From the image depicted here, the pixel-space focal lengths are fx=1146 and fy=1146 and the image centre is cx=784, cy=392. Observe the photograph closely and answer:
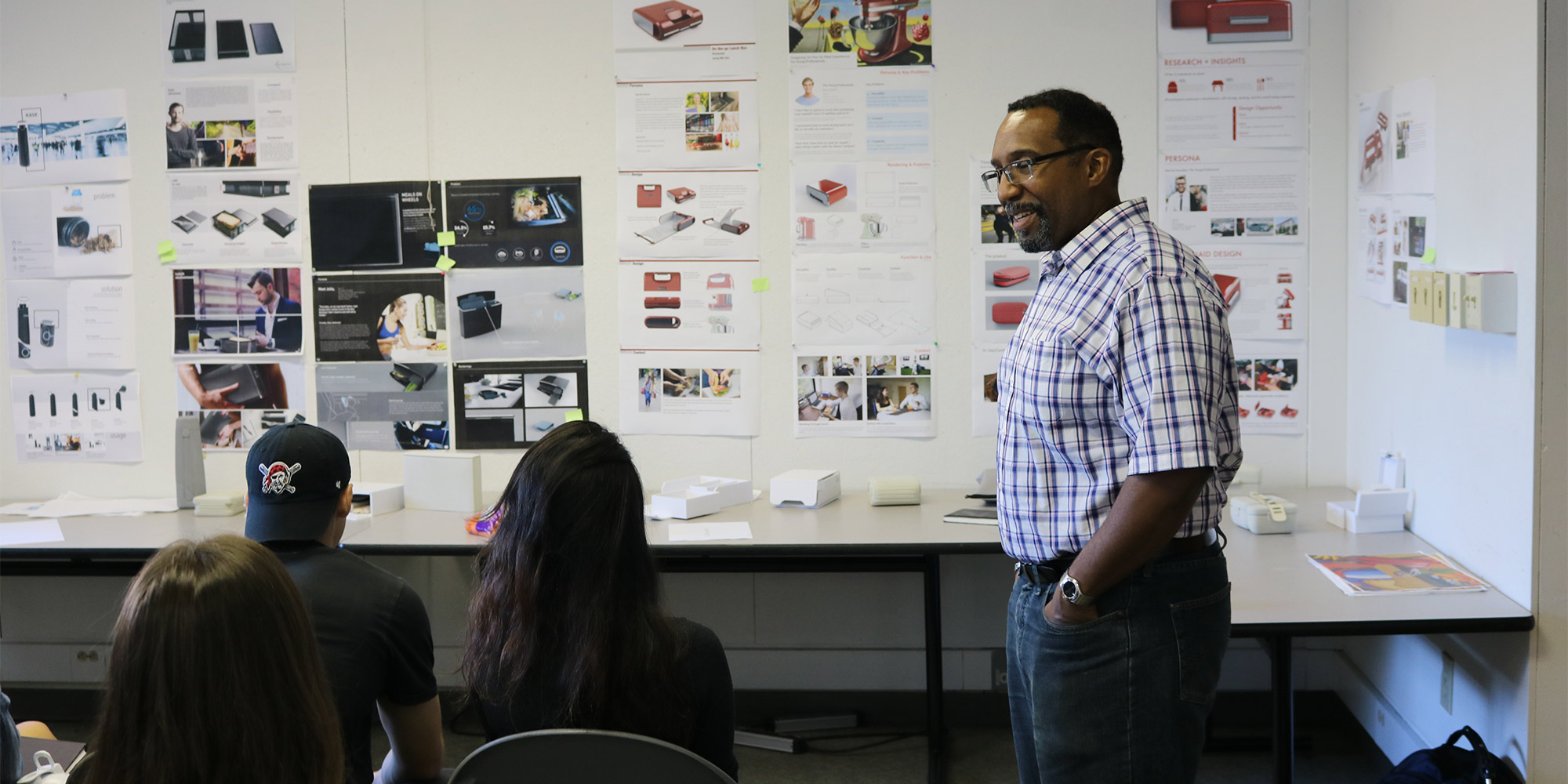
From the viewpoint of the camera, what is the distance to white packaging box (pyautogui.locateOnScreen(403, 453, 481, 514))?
3.22 m

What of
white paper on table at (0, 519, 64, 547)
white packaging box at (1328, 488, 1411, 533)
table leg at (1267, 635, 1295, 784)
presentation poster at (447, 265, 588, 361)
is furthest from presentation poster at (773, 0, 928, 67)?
white paper on table at (0, 519, 64, 547)

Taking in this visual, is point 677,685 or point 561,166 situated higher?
point 561,166

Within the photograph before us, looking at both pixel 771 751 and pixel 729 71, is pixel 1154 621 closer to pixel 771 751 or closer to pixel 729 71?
pixel 771 751

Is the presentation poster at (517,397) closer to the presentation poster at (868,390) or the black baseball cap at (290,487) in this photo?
the presentation poster at (868,390)

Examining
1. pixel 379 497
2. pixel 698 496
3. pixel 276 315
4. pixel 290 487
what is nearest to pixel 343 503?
pixel 290 487

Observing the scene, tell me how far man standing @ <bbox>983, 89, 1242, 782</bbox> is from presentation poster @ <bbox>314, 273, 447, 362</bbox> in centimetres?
231

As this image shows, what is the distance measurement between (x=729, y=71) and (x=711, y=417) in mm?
1043

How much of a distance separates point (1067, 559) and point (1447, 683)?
4.79 ft

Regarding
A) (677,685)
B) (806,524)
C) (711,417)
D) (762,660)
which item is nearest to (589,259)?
(711,417)

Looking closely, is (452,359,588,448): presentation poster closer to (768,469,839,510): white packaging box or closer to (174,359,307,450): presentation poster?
(174,359,307,450): presentation poster

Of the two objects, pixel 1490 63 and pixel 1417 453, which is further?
pixel 1417 453

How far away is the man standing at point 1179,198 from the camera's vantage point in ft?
10.9

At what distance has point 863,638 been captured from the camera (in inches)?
139

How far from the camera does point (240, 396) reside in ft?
11.9
